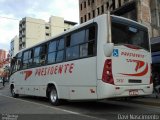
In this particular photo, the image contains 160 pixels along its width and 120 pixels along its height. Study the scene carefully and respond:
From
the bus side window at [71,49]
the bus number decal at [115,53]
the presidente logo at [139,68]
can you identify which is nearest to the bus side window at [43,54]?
the bus side window at [71,49]

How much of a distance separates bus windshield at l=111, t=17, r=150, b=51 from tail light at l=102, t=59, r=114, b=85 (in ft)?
2.94

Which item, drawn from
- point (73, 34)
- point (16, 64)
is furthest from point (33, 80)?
point (73, 34)

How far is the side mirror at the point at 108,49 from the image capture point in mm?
10012

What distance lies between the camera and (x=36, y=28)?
346ft

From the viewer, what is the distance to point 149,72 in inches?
454

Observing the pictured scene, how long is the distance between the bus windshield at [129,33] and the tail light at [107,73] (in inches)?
35.3

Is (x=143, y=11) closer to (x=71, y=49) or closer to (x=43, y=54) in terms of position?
(x=43, y=54)

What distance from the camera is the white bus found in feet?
33.3

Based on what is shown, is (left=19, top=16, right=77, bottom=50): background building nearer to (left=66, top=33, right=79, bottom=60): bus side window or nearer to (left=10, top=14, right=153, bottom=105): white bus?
(left=10, top=14, right=153, bottom=105): white bus

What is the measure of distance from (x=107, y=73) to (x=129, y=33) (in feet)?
6.93

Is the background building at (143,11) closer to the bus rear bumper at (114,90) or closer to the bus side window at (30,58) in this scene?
the bus side window at (30,58)

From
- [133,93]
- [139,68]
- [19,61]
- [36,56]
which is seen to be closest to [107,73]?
[133,93]

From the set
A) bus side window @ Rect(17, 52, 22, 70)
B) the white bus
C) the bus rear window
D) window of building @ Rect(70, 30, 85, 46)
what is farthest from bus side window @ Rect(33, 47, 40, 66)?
the bus rear window

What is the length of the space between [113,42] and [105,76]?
134 centimetres
